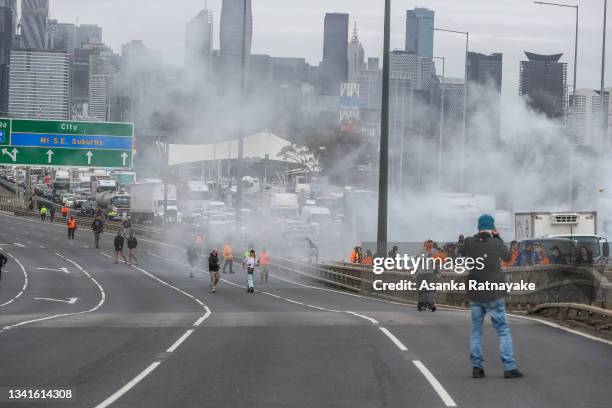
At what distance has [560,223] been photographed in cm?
4041

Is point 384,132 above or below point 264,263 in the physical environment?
above

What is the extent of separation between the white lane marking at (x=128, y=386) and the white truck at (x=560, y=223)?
27.9 meters

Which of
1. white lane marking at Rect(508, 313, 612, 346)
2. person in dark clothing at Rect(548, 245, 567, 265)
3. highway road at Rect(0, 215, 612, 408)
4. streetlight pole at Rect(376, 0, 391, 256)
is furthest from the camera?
streetlight pole at Rect(376, 0, 391, 256)

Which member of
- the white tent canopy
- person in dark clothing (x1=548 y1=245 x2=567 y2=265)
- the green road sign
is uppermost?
the white tent canopy

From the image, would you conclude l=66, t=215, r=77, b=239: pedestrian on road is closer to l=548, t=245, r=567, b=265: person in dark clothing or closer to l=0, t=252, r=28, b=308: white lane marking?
l=0, t=252, r=28, b=308: white lane marking

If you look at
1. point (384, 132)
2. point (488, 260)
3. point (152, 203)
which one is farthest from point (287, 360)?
point (152, 203)

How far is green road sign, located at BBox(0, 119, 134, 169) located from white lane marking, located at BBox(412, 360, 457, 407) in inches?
1252

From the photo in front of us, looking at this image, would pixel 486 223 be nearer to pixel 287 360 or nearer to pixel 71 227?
pixel 287 360

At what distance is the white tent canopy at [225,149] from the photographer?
2926 inches

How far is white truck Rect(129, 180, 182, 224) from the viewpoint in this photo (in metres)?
82.0

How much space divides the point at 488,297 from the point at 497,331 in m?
0.41

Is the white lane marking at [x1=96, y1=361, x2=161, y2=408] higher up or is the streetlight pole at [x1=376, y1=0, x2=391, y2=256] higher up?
the streetlight pole at [x1=376, y1=0, x2=391, y2=256]

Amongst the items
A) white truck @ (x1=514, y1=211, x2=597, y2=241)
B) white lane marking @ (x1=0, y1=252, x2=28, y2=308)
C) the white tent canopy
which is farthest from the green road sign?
the white tent canopy

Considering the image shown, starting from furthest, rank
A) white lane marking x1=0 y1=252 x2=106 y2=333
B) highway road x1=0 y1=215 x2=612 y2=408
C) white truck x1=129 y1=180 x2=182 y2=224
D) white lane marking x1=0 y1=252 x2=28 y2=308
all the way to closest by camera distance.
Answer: white truck x1=129 y1=180 x2=182 y2=224, white lane marking x1=0 y1=252 x2=28 y2=308, white lane marking x1=0 y1=252 x2=106 y2=333, highway road x1=0 y1=215 x2=612 y2=408
